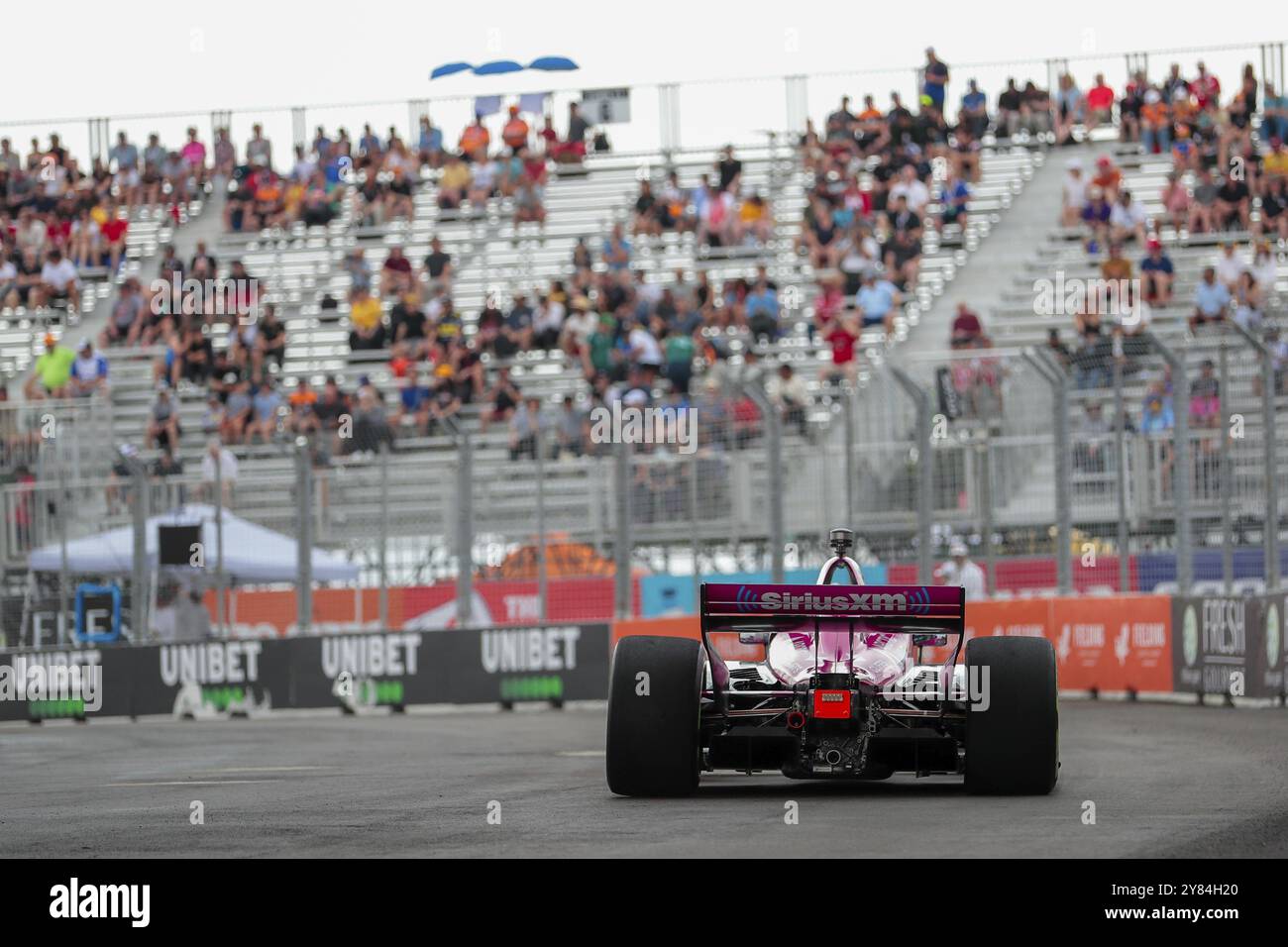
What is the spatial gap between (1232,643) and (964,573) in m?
2.91

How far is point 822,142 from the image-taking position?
3219 centimetres

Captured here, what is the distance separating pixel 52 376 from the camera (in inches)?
1168

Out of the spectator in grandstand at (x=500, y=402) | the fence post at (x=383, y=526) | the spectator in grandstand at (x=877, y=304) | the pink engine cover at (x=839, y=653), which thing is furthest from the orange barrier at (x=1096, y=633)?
the pink engine cover at (x=839, y=653)

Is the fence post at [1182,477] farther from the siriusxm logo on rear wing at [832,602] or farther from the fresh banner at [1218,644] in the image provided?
the siriusxm logo on rear wing at [832,602]

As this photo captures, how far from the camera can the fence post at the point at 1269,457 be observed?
701 inches

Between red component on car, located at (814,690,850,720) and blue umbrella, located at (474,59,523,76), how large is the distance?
71.1ft

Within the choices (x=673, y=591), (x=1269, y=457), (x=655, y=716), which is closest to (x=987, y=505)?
(x=1269, y=457)

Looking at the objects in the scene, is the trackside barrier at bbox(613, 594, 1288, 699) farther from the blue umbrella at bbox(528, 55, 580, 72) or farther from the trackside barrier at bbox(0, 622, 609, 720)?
the blue umbrella at bbox(528, 55, 580, 72)

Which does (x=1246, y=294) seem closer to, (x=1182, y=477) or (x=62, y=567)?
(x=1182, y=477)

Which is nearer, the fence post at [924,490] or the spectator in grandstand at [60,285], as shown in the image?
the fence post at [924,490]

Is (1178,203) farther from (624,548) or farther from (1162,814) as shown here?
(1162,814)

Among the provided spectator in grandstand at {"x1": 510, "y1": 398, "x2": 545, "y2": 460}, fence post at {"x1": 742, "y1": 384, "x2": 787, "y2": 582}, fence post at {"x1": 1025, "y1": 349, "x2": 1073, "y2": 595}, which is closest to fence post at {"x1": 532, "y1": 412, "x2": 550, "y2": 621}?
spectator in grandstand at {"x1": 510, "y1": 398, "x2": 545, "y2": 460}

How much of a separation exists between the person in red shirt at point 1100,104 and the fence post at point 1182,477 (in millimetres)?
14177
